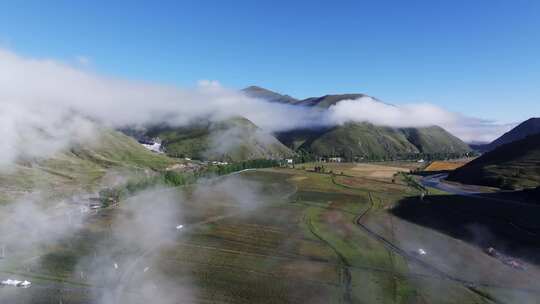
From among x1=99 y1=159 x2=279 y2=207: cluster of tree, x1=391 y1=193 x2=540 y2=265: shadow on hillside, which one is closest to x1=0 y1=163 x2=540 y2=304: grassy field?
x1=391 y1=193 x2=540 y2=265: shadow on hillside

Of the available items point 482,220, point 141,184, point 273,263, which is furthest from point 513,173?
point 141,184

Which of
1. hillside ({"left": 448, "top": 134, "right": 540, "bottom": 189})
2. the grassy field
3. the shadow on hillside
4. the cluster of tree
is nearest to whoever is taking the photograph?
the grassy field

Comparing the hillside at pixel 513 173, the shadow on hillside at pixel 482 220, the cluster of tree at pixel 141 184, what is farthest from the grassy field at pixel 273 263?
the hillside at pixel 513 173

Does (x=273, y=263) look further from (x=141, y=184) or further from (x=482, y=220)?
(x=141, y=184)

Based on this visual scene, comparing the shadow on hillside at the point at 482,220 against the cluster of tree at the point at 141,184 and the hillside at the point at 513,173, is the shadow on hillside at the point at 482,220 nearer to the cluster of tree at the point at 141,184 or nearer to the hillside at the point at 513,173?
the hillside at the point at 513,173

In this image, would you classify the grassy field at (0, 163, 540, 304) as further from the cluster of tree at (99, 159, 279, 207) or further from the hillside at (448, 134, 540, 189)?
the hillside at (448, 134, 540, 189)

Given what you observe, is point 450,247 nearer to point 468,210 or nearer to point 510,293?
point 510,293
